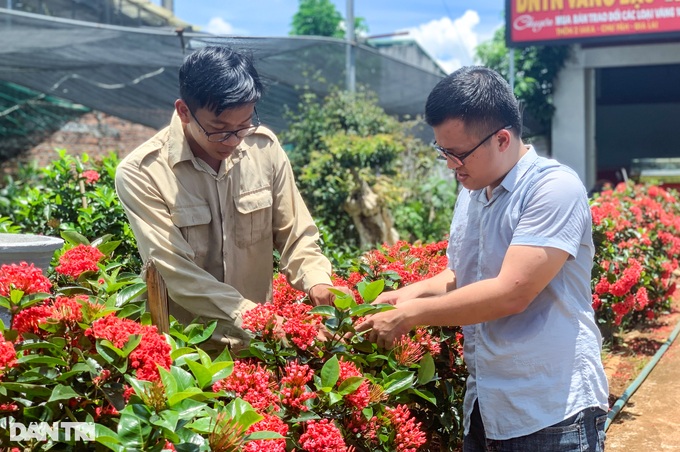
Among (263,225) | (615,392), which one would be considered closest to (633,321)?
(615,392)

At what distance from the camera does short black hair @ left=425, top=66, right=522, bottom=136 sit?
2.04m

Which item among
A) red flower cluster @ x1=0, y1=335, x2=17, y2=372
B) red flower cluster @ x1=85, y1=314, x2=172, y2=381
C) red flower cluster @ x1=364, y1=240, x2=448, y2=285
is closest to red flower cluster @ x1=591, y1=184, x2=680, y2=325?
red flower cluster @ x1=364, y1=240, x2=448, y2=285

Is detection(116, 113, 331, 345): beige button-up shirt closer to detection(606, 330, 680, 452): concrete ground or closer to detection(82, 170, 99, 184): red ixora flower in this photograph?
detection(606, 330, 680, 452): concrete ground

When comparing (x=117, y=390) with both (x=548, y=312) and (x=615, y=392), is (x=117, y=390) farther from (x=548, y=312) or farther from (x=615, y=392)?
(x=615, y=392)

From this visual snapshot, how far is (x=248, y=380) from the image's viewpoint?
1904 mm

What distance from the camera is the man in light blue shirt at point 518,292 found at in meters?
1.95

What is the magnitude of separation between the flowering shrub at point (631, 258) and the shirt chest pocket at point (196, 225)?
3432 millimetres

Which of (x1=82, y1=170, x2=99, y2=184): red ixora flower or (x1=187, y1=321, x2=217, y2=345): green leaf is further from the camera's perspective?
(x1=82, y1=170, x2=99, y2=184): red ixora flower

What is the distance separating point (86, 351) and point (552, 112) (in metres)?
14.1

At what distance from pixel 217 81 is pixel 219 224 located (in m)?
0.50

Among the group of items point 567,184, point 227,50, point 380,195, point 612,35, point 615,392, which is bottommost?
point 615,392

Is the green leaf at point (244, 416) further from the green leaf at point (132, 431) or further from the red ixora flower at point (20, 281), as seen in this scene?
the red ixora flower at point (20, 281)

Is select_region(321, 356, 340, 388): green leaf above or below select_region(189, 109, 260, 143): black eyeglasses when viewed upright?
below

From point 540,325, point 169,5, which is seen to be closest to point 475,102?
point 540,325
